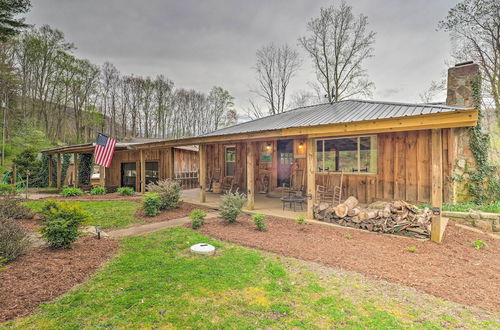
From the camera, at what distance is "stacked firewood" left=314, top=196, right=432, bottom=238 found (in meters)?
4.81

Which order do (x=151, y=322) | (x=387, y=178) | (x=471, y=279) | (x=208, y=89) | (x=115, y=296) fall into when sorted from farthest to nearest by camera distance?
(x=208, y=89)
(x=387, y=178)
(x=471, y=279)
(x=115, y=296)
(x=151, y=322)

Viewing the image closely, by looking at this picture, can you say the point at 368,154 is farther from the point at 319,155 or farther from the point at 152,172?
the point at 152,172

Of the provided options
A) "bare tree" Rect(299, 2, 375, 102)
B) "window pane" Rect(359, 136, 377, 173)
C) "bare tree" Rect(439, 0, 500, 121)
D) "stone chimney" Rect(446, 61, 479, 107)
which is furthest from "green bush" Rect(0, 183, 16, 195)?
Answer: "bare tree" Rect(439, 0, 500, 121)

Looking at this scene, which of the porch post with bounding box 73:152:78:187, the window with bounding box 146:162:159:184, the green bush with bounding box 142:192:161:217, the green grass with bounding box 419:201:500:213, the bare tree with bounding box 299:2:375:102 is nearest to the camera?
the green grass with bounding box 419:201:500:213

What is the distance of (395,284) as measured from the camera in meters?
3.03

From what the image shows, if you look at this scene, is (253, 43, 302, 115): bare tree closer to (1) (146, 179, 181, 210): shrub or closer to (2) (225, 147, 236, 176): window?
(2) (225, 147, 236, 176): window

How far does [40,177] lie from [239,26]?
56.7 ft

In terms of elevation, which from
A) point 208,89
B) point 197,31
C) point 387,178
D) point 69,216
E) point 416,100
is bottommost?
point 69,216

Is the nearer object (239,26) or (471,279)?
(471,279)

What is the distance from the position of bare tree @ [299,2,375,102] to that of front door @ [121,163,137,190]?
558 inches

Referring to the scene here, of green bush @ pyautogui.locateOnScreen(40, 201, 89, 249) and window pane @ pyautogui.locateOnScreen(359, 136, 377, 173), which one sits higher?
window pane @ pyautogui.locateOnScreen(359, 136, 377, 173)

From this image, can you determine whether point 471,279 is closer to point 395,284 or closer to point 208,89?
point 395,284

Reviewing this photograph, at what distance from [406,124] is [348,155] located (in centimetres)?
280

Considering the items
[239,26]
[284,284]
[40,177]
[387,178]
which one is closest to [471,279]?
[284,284]
